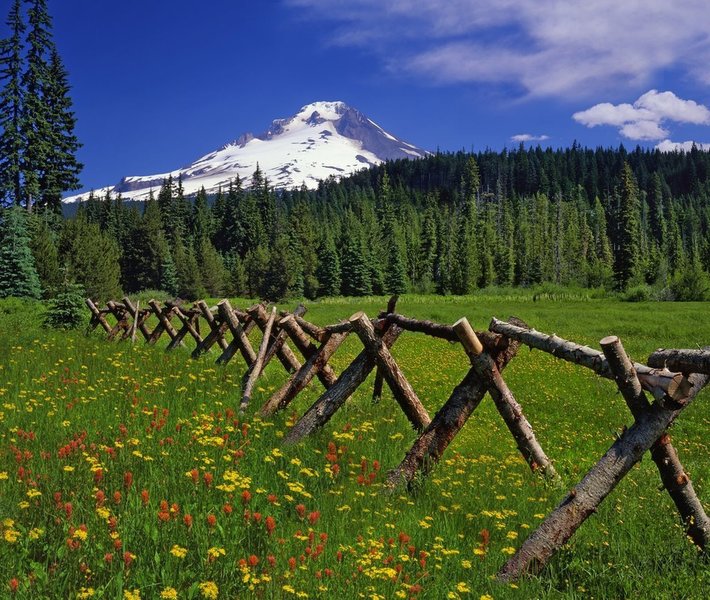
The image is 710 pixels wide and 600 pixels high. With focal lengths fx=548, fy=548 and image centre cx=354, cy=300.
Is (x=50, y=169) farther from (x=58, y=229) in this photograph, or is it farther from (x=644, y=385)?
(x=644, y=385)

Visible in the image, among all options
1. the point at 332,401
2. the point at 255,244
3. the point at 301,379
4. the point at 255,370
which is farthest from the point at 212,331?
the point at 255,244

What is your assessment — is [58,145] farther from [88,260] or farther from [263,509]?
[263,509]

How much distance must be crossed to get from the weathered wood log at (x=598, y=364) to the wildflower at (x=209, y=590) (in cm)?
311

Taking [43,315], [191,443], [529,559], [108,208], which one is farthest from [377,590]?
[108,208]

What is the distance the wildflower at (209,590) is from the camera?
318 cm

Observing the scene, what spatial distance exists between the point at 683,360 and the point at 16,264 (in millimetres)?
40275

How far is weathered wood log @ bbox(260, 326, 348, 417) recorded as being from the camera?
8.16 m

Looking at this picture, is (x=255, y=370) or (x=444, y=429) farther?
(x=255, y=370)

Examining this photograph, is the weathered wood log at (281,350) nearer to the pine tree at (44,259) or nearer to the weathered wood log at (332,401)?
the weathered wood log at (332,401)

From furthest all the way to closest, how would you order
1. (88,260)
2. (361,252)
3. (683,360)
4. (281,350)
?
1. (361,252)
2. (88,260)
3. (281,350)
4. (683,360)

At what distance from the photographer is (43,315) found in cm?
2275

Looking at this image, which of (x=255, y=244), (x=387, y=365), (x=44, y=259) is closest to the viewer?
(x=387, y=365)

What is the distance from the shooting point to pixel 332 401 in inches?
276

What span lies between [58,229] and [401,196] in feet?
476
